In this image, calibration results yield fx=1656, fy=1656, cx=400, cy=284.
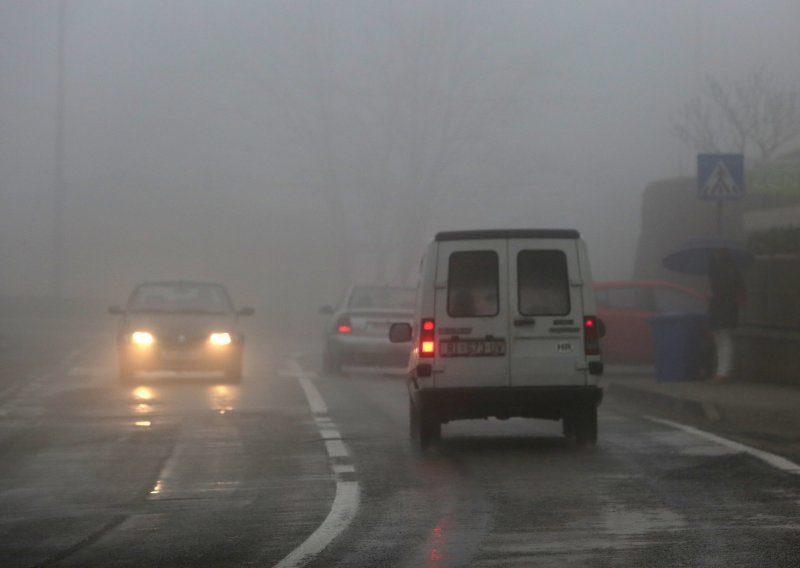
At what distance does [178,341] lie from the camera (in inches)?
962

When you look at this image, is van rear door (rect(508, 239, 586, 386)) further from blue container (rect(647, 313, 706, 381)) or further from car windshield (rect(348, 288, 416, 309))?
car windshield (rect(348, 288, 416, 309))

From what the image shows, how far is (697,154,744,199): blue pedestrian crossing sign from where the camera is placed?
877 inches

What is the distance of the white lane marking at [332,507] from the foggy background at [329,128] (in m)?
34.7

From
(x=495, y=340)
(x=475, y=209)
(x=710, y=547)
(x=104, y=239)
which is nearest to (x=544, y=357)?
(x=495, y=340)

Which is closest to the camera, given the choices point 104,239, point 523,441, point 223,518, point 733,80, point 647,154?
point 223,518

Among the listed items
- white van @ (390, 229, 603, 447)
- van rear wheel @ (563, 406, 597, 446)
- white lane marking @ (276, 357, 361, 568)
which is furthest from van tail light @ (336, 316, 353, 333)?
white van @ (390, 229, 603, 447)

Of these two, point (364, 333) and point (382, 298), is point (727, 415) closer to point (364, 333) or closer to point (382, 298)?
point (364, 333)

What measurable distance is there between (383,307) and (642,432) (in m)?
11.5

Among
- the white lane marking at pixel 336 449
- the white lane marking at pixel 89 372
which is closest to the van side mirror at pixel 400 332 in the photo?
the white lane marking at pixel 336 449

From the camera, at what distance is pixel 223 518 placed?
33.7 ft

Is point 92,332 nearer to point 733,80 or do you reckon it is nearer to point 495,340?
point 733,80

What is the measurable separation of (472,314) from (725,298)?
8.19 meters

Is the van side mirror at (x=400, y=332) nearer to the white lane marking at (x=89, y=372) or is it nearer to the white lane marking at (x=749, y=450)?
the white lane marking at (x=749, y=450)

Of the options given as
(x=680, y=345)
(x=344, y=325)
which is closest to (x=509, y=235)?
(x=680, y=345)
